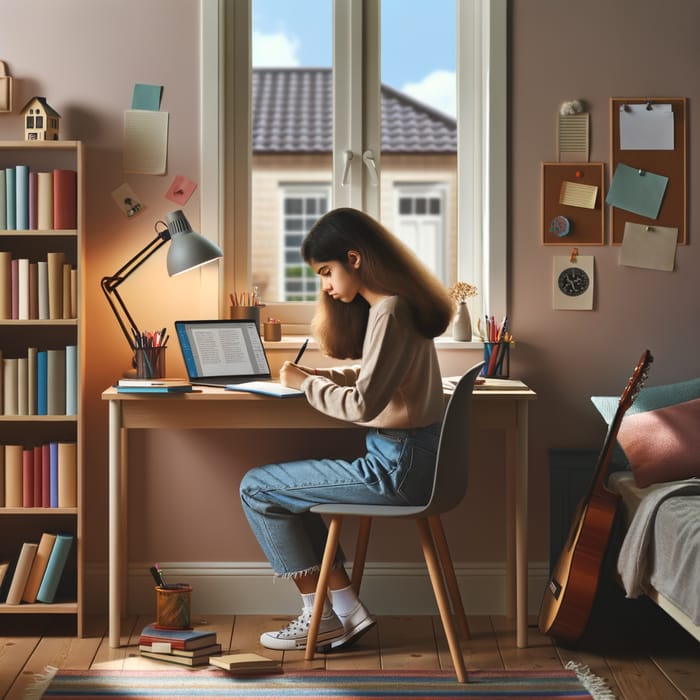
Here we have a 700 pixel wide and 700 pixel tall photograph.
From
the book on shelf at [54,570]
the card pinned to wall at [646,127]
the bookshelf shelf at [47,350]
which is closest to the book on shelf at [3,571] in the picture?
the bookshelf shelf at [47,350]

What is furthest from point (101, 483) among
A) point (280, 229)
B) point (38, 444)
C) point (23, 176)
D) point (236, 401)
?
point (280, 229)

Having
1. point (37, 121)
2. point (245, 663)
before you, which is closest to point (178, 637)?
point (245, 663)

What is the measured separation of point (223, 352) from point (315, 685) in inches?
42.4

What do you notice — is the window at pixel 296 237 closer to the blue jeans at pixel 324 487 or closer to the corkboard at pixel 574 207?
the corkboard at pixel 574 207

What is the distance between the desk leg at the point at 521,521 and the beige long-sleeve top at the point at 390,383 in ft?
1.14

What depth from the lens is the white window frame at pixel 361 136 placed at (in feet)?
10.7

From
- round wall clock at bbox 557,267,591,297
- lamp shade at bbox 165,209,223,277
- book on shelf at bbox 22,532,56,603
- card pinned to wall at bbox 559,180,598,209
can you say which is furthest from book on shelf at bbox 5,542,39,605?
card pinned to wall at bbox 559,180,598,209

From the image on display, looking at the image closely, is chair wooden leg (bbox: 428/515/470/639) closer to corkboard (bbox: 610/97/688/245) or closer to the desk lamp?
the desk lamp

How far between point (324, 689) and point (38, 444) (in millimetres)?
1322

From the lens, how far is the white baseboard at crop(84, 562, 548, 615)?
10.9 ft

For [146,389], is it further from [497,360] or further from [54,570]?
[497,360]

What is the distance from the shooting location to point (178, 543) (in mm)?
3363

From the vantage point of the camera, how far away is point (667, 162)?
129 inches

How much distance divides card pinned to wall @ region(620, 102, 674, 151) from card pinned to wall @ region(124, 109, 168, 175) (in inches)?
60.3
